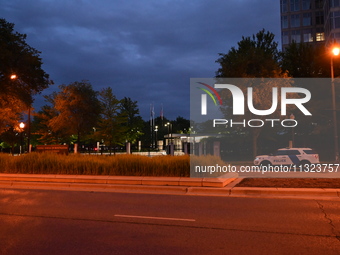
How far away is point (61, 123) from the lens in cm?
4856

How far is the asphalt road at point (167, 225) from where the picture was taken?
6.56m

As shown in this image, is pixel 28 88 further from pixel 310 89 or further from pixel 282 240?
pixel 282 240

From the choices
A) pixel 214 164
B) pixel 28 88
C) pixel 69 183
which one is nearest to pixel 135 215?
pixel 69 183

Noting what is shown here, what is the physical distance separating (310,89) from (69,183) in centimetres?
2943

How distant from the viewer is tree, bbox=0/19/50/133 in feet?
109

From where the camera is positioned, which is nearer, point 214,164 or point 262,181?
point 262,181

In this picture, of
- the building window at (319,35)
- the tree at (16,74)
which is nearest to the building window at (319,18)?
the building window at (319,35)

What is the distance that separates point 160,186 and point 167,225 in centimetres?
617

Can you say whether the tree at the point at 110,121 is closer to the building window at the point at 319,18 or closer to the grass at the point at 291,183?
the grass at the point at 291,183

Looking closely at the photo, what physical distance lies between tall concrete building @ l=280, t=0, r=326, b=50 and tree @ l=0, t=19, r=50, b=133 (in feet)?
187

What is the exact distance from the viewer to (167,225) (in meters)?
8.34

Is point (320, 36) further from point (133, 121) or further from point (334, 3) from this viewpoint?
point (133, 121)

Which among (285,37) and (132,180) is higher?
(285,37)

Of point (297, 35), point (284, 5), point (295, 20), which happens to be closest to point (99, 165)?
point (297, 35)
